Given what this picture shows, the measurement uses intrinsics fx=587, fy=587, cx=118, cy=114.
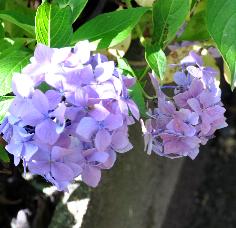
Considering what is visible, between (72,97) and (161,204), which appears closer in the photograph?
(72,97)

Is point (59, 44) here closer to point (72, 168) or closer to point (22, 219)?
point (72, 168)

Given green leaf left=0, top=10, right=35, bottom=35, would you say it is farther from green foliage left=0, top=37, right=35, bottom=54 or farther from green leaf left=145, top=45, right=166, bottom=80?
green leaf left=145, top=45, right=166, bottom=80

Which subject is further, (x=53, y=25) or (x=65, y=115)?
(x=53, y=25)

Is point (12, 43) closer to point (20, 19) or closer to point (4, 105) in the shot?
point (20, 19)

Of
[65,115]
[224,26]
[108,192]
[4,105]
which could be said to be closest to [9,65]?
[4,105]

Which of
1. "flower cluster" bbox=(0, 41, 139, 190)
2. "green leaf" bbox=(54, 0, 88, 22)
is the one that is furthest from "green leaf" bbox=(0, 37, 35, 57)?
"flower cluster" bbox=(0, 41, 139, 190)

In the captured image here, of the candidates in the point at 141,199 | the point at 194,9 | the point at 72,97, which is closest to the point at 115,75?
the point at 72,97
